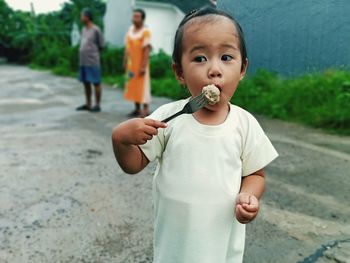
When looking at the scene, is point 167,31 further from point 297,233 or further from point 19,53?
point 297,233

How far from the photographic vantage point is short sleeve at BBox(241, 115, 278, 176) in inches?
46.9

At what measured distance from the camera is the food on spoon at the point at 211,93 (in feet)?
3.39

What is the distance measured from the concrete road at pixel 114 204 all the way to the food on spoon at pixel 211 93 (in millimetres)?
1124

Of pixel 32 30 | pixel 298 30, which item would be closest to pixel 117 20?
pixel 32 30

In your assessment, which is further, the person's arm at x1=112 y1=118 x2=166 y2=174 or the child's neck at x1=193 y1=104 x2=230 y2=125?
the child's neck at x1=193 y1=104 x2=230 y2=125

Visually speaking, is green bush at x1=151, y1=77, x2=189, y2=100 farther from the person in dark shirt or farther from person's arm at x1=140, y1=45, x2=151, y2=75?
person's arm at x1=140, y1=45, x2=151, y2=75

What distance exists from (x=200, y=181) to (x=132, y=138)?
0.78 feet

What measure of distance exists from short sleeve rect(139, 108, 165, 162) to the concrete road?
0.89 metres

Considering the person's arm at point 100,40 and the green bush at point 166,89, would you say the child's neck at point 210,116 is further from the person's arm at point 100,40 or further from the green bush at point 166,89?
the green bush at point 166,89

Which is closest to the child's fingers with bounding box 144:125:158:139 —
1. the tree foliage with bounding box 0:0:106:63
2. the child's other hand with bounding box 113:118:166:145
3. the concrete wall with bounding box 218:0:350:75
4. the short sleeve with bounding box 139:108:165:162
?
the child's other hand with bounding box 113:118:166:145

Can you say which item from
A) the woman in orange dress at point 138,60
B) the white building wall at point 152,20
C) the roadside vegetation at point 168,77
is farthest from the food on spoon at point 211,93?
the white building wall at point 152,20

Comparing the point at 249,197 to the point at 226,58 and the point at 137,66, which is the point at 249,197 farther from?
the point at 137,66

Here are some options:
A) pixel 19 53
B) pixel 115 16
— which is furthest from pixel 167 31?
pixel 19 53

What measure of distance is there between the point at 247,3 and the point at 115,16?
17084 millimetres
